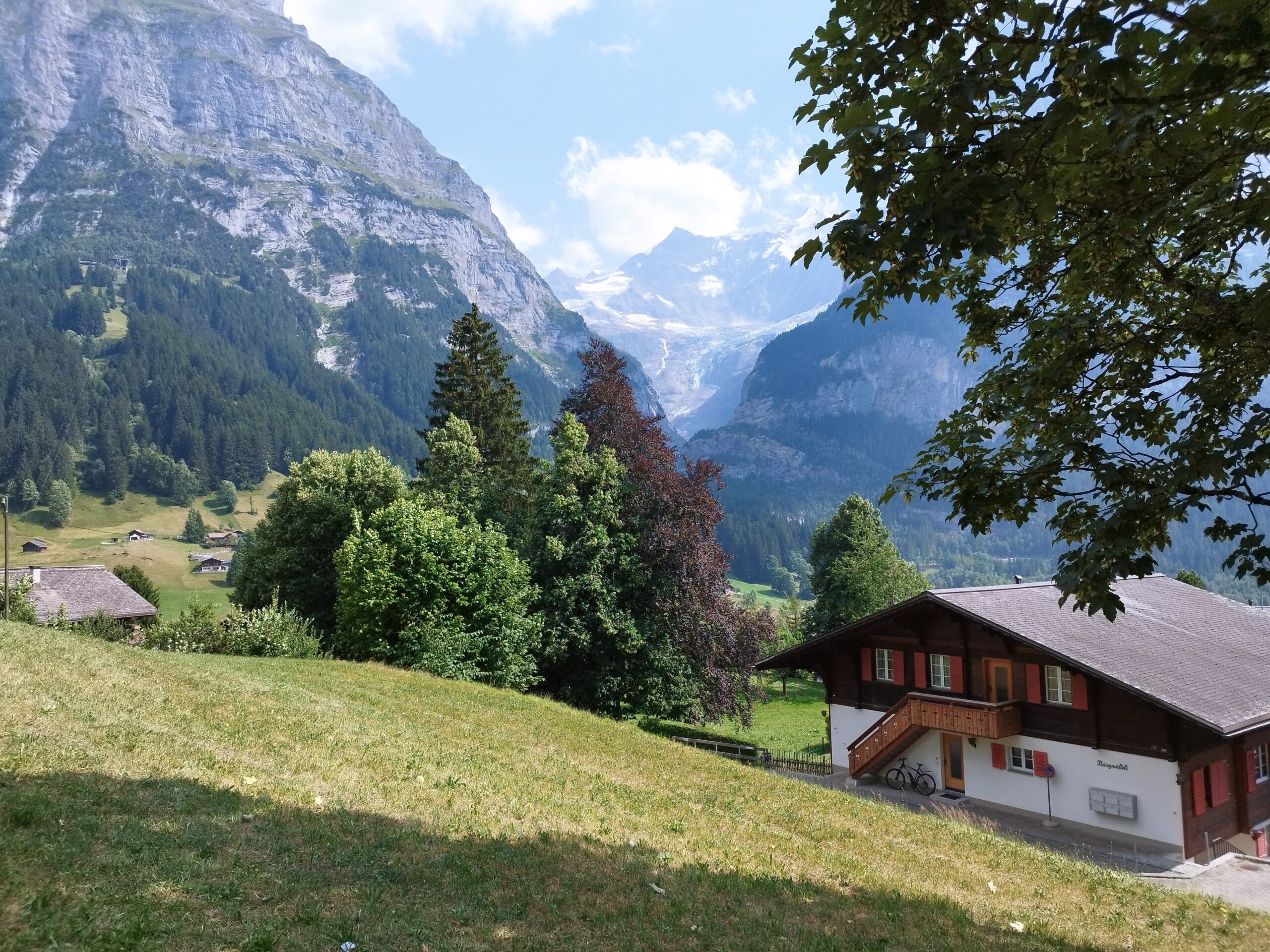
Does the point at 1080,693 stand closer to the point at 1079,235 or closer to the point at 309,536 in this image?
the point at 1079,235

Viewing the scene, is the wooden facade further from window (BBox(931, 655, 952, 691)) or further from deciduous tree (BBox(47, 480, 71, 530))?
deciduous tree (BBox(47, 480, 71, 530))

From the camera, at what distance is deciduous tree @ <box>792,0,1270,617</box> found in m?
5.13

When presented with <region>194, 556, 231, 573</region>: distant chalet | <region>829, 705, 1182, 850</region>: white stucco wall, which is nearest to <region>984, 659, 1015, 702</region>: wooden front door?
<region>829, 705, 1182, 850</region>: white stucco wall

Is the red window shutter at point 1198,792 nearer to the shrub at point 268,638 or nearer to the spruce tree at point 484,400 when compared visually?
the shrub at point 268,638

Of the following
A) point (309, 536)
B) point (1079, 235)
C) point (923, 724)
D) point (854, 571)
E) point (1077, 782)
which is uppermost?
point (1079, 235)

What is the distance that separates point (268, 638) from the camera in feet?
97.4

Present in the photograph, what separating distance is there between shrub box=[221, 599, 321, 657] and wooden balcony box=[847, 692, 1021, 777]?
21263 mm

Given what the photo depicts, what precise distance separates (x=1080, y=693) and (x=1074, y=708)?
1.89 feet

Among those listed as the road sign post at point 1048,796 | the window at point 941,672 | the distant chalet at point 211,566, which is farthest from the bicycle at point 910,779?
the distant chalet at point 211,566

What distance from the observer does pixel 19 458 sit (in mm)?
171500

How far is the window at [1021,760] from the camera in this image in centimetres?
2573

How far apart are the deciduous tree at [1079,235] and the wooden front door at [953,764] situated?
73.2 ft

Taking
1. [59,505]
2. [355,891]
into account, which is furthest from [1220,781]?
[59,505]

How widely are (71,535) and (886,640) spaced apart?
172 m
